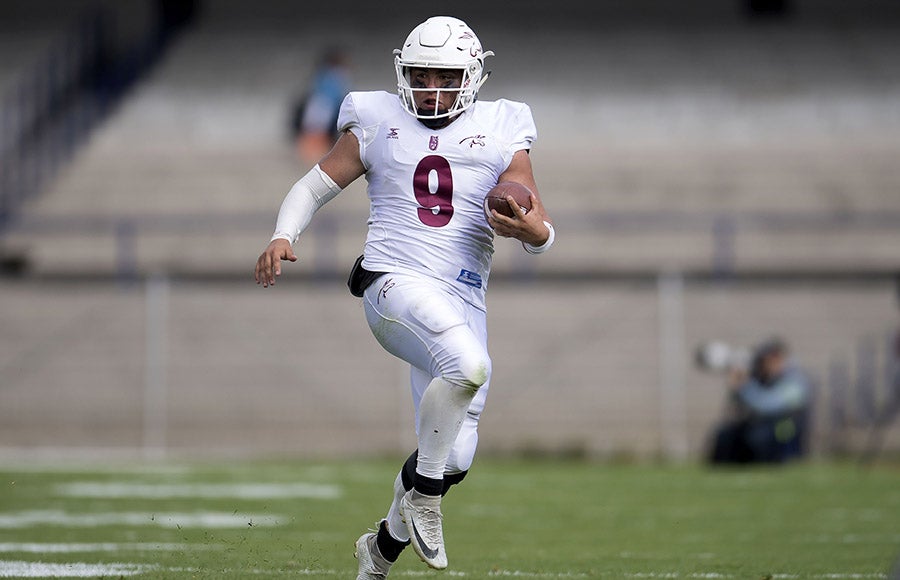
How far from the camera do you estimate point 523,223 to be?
5.10m

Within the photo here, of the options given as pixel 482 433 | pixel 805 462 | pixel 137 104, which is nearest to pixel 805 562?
pixel 805 462

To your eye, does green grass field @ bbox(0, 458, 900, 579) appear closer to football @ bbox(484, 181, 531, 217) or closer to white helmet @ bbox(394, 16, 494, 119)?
football @ bbox(484, 181, 531, 217)

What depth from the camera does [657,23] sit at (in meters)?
21.1

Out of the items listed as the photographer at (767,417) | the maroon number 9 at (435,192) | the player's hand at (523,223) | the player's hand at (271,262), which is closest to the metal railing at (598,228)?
the photographer at (767,417)

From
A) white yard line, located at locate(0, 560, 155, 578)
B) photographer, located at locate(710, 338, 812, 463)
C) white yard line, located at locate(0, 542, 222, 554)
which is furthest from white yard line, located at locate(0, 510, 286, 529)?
photographer, located at locate(710, 338, 812, 463)

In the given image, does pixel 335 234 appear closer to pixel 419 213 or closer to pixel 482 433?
pixel 482 433

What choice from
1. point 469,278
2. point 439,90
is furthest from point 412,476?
point 439,90

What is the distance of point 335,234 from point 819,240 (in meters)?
4.61

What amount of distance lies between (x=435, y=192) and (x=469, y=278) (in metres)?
0.31

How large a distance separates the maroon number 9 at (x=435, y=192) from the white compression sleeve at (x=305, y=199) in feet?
1.03

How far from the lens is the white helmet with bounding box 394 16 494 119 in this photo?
5391 millimetres

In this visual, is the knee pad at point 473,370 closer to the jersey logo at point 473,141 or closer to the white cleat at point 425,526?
the white cleat at point 425,526

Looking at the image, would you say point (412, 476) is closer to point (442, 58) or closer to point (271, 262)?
point (271, 262)

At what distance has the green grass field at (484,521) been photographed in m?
6.11
